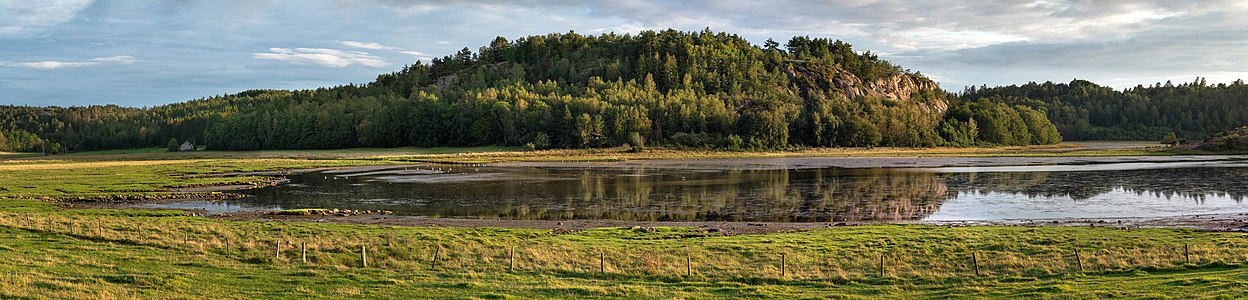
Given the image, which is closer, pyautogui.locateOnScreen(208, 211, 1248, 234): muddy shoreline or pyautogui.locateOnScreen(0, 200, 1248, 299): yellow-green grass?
pyautogui.locateOnScreen(0, 200, 1248, 299): yellow-green grass

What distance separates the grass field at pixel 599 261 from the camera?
61.7ft

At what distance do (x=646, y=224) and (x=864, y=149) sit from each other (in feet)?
401

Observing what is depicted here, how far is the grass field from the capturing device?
18797 mm

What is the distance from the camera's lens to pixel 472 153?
449ft

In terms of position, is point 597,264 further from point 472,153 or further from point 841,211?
point 472,153

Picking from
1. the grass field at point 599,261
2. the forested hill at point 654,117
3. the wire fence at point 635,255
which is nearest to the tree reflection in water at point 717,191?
the grass field at point 599,261

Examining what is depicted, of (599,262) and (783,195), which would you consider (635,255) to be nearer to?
(599,262)

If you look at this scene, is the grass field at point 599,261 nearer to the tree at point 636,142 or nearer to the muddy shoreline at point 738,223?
the muddy shoreline at point 738,223

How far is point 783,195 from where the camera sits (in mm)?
53219

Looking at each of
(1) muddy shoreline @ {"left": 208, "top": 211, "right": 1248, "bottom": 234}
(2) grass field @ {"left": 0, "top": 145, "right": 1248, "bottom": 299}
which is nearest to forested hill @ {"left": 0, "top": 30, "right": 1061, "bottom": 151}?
(1) muddy shoreline @ {"left": 208, "top": 211, "right": 1248, "bottom": 234}

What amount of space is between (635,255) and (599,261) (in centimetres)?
168

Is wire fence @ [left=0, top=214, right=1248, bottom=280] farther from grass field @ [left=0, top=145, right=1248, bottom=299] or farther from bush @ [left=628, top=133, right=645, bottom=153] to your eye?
bush @ [left=628, top=133, right=645, bottom=153]

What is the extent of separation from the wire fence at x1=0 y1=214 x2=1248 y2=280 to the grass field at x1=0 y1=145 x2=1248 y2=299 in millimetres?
71

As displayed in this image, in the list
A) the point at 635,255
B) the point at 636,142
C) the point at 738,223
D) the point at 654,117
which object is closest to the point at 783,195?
the point at 738,223
